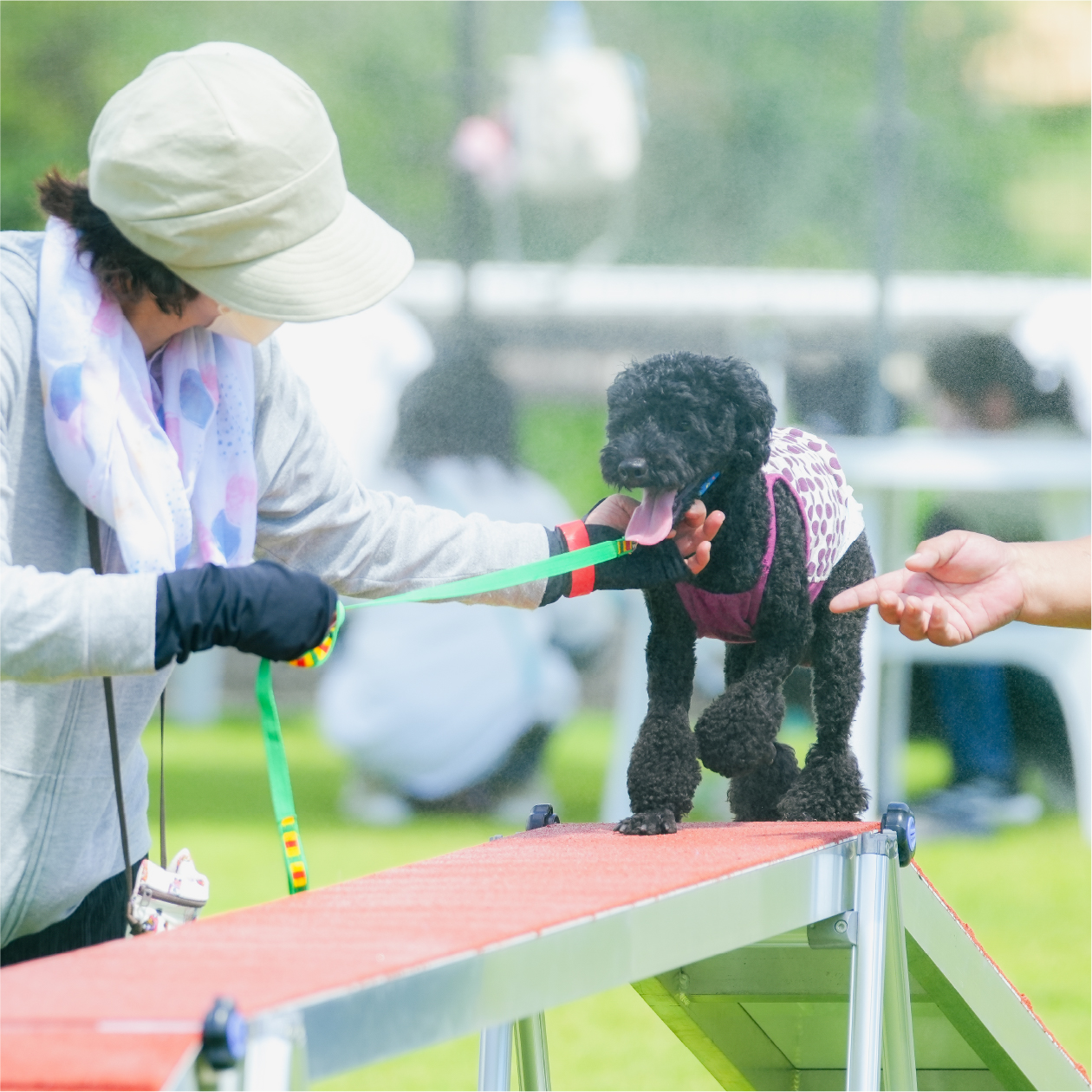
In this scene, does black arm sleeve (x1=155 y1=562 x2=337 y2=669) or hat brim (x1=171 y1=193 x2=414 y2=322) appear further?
→ hat brim (x1=171 y1=193 x2=414 y2=322)

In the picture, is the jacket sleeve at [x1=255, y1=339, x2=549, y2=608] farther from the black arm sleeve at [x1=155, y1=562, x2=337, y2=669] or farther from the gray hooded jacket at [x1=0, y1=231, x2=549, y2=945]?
the black arm sleeve at [x1=155, y1=562, x2=337, y2=669]

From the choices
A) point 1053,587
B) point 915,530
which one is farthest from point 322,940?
point 915,530

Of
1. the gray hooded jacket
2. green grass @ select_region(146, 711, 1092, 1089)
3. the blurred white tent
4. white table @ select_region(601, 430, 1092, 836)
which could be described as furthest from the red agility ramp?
the blurred white tent

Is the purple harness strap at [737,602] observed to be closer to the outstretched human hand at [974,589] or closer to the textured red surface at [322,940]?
the outstretched human hand at [974,589]

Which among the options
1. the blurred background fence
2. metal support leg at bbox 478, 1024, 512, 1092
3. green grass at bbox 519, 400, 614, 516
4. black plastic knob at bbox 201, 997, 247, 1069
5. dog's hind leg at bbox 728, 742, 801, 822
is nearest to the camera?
black plastic knob at bbox 201, 997, 247, 1069

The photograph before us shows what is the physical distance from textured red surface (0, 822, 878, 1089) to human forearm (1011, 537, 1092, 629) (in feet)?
1.10

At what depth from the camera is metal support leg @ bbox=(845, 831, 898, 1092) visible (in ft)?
4.15

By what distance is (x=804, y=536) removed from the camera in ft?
4.92

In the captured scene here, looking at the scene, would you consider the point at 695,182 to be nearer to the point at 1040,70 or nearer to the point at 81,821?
the point at 1040,70

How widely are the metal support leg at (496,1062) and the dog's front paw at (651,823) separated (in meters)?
0.27

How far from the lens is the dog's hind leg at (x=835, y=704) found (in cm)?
156

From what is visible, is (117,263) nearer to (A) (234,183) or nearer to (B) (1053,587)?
(A) (234,183)

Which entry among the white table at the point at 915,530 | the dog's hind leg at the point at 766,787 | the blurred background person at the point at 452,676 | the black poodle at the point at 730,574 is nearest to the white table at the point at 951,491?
the white table at the point at 915,530

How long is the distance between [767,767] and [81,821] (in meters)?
0.83
